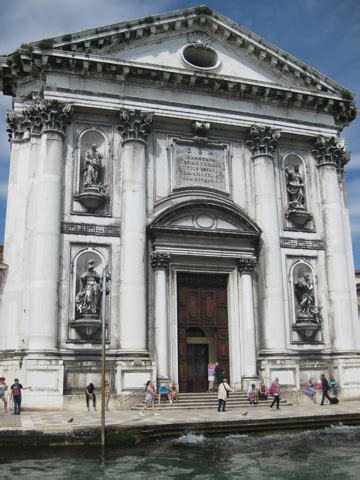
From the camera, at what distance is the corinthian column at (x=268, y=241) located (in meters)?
26.1

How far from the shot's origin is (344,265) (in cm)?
2819

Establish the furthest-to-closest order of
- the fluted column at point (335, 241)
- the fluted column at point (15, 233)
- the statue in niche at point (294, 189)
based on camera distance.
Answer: the statue in niche at point (294, 189) < the fluted column at point (335, 241) < the fluted column at point (15, 233)

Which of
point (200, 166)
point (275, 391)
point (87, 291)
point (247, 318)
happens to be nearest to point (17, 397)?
point (87, 291)

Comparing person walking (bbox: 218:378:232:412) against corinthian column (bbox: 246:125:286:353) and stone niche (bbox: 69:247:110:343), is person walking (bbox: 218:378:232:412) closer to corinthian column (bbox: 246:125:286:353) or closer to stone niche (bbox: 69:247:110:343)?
corinthian column (bbox: 246:125:286:353)

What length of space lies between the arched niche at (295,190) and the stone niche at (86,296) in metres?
9.65

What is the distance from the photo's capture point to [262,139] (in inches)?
1115

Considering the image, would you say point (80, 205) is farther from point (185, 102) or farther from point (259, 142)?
point (259, 142)

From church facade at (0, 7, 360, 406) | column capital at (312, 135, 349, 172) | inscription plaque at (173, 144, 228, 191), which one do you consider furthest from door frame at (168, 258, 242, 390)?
column capital at (312, 135, 349, 172)

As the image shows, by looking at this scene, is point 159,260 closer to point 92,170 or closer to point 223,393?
point 92,170

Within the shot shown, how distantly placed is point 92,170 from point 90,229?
8.84ft

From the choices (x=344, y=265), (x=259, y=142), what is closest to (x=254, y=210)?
(x=259, y=142)

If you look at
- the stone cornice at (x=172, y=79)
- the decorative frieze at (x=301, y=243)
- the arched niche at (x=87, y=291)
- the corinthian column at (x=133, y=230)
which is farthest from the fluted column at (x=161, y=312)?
the stone cornice at (x=172, y=79)

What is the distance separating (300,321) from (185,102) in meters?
11.7

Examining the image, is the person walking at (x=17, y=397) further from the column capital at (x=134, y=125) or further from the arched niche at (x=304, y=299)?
the arched niche at (x=304, y=299)
